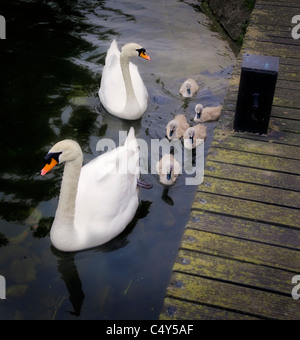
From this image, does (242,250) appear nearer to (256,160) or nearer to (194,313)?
(194,313)

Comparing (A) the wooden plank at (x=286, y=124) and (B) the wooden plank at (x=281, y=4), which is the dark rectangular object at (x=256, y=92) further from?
(B) the wooden plank at (x=281, y=4)

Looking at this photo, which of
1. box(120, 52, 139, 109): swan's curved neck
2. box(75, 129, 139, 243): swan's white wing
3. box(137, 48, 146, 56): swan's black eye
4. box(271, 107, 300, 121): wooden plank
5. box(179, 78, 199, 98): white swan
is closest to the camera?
box(75, 129, 139, 243): swan's white wing

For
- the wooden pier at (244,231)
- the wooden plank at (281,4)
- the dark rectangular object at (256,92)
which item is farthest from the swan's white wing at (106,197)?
the wooden plank at (281,4)

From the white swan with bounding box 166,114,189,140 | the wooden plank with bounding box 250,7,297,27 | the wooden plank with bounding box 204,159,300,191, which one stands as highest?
the wooden plank with bounding box 250,7,297,27

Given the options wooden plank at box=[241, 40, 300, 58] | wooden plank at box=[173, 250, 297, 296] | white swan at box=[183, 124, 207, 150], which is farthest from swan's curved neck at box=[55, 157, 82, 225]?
wooden plank at box=[241, 40, 300, 58]

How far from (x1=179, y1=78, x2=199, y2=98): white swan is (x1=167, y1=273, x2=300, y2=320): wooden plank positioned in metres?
4.23

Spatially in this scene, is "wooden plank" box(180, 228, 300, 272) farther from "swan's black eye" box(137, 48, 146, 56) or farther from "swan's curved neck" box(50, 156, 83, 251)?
"swan's black eye" box(137, 48, 146, 56)

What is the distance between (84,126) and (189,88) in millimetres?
1613

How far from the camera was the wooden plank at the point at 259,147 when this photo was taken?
4.56 metres

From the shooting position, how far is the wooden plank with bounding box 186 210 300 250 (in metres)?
3.71

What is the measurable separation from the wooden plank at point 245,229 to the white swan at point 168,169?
5.93ft

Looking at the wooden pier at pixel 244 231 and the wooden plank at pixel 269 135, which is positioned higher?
the wooden plank at pixel 269 135
